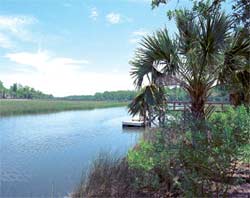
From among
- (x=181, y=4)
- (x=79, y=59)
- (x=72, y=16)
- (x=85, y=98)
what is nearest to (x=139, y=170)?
(x=181, y=4)

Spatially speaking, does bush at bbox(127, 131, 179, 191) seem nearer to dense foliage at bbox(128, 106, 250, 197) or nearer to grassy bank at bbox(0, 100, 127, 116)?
dense foliage at bbox(128, 106, 250, 197)

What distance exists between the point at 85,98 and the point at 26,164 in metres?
77.5

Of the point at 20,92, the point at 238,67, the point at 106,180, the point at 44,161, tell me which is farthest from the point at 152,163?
the point at 20,92

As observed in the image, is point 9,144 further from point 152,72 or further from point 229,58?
point 229,58

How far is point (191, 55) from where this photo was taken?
17.8 feet

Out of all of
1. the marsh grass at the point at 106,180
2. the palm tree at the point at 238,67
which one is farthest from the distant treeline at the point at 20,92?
the marsh grass at the point at 106,180

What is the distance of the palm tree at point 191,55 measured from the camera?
5305 mm

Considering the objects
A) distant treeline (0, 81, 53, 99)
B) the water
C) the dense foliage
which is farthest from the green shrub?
distant treeline (0, 81, 53, 99)

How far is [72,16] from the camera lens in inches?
250

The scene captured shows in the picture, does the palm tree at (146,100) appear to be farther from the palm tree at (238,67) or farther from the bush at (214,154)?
the bush at (214,154)

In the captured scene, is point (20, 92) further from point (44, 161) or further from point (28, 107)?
point (44, 161)

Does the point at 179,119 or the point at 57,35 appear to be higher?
the point at 57,35

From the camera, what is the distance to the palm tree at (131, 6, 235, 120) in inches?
209

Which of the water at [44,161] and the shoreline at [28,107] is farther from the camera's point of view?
the shoreline at [28,107]
